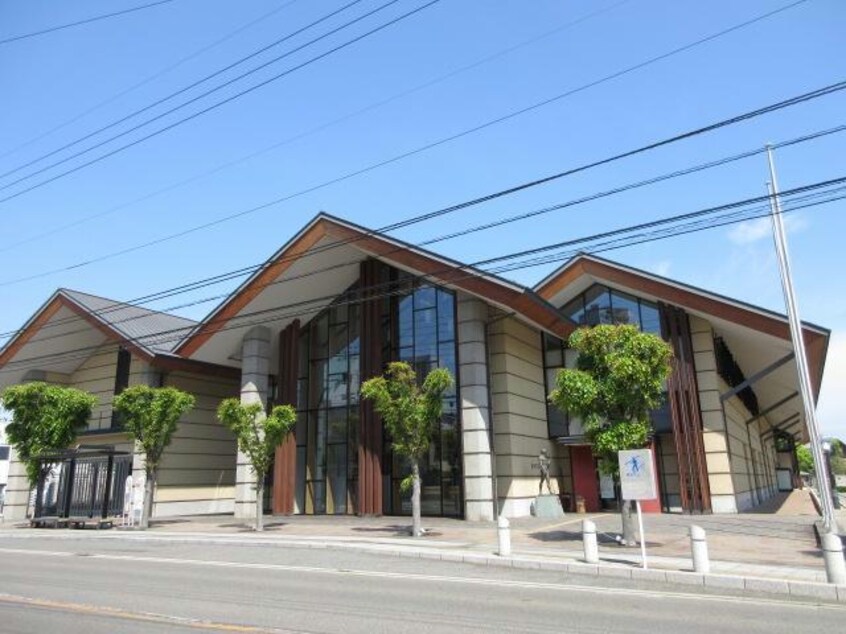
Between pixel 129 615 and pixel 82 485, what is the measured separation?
20195 millimetres

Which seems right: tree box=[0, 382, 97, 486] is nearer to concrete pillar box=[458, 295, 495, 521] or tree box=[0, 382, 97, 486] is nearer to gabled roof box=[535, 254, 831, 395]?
concrete pillar box=[458, 295, 495, 521]

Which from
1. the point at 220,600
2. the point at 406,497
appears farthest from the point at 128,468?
the point at 220,600

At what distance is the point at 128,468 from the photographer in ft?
86.2

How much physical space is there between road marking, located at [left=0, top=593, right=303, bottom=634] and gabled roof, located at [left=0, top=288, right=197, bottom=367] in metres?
19.0

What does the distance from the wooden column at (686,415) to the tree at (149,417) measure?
58.5 ft

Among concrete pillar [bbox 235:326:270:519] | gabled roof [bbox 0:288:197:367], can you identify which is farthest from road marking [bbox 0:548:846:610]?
gabled roof [bbox 0:288:197:367]

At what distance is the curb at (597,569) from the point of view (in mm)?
10031

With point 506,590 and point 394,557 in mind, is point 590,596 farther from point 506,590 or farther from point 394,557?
point 394,557

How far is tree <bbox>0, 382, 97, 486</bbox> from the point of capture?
26.6 m

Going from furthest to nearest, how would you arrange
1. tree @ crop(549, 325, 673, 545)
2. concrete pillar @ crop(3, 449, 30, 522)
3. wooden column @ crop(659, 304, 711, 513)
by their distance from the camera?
concrete pillar @ crop(3, 449, 30, 522), wooden column @ crop(659, 304, 711, 513), tree @ crop(549, 325, 673, 545)

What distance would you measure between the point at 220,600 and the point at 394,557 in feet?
19.8

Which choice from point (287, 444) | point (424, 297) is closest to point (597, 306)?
point (424, 297)

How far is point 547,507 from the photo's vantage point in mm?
23500

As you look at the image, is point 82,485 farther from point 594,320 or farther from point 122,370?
point 594,320
